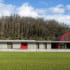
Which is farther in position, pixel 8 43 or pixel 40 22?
pixel 40 22

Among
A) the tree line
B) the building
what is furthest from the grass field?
the tree line

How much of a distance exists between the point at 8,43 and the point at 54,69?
45.8 metres

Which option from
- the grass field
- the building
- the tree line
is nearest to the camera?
the grass field

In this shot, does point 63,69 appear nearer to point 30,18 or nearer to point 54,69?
point 54,69

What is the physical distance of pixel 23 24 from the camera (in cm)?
9212

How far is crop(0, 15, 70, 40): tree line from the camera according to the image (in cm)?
9069

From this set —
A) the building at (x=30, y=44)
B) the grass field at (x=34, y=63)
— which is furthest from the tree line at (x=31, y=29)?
the grass field at (x=34, y=63)

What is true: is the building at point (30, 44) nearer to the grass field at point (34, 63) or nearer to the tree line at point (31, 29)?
the tree line at point (31, 29)

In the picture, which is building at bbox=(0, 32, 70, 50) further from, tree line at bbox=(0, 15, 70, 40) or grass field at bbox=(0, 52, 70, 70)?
grass field at bbox=(0, 52, 70, 70)

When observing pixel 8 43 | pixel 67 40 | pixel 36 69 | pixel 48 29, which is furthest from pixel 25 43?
pixel 36 69

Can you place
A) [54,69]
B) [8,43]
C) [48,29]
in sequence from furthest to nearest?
1. [48,29]
2. [8,43]
3. [54,69]

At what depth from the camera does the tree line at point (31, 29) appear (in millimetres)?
90688

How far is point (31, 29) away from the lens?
299 ft

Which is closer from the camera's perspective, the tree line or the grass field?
the grass field
